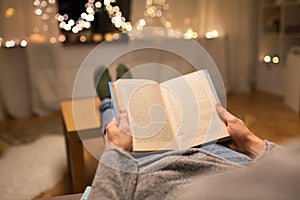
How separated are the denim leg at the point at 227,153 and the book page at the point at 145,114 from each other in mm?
110

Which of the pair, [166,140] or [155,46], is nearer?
[166,140]

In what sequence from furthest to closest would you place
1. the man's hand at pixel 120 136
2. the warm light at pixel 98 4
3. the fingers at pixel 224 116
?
the warm light at pixel 98 4, the fingers at pixel 224 116, the man's hand at pixel 120 136

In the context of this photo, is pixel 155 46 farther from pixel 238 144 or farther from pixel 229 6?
pixel 238 144

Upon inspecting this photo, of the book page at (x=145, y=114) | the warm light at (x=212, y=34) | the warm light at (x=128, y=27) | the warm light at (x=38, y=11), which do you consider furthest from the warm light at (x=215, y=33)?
the book page at (x=145, y=114)

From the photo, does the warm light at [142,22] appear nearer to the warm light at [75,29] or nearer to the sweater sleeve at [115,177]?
the warm light at [75,29]

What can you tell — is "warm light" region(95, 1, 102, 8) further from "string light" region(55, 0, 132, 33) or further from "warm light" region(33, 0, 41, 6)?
"warm light" region(33, 0, 41, 6)

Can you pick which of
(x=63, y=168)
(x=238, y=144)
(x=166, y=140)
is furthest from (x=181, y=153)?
(x=63, y=168)

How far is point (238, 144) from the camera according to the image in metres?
0.87

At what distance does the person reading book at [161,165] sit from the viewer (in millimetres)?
643

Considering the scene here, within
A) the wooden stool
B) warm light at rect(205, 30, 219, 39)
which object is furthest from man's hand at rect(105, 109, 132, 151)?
warm light at rect(205, 30, 219, 39)

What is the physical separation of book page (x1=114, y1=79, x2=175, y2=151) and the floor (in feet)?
2.34

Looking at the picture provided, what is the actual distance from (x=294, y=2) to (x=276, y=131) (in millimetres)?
1444

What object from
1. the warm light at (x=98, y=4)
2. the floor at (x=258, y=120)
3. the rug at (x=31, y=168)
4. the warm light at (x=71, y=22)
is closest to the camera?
the rug at (x=31, y=168)

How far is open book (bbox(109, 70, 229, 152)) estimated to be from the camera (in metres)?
0.84
